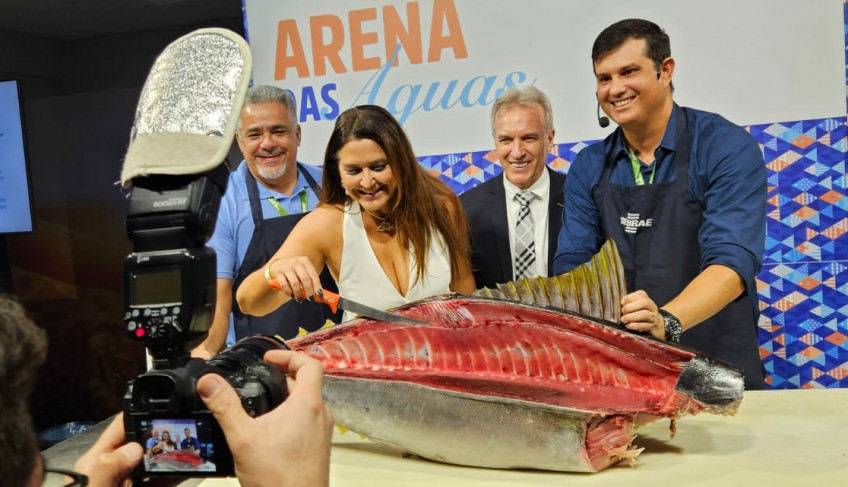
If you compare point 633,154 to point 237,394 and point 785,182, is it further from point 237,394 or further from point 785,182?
point 237,394

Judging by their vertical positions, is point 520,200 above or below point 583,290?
above

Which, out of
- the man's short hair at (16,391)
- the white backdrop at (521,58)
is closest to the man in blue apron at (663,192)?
the white backdrop at (521,58)

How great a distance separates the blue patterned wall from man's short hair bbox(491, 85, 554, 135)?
Result: 63 centimetres

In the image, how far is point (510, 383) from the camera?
→ 5.44 ft

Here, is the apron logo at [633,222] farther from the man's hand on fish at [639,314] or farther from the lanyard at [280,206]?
the lanyard at [280,206]

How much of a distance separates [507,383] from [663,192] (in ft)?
3.16

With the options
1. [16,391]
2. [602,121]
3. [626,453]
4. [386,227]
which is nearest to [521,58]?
[602,121]

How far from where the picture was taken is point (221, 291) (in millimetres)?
2572

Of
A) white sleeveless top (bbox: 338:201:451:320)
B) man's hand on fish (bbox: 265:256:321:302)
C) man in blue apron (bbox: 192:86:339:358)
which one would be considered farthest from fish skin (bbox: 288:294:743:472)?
man in blue apron (bbox: 192:86:339:358)

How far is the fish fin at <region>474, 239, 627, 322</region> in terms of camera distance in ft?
5.92

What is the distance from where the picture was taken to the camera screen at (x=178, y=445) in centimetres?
85

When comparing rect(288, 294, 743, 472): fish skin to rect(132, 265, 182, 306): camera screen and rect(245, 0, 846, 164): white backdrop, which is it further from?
rect(245, 0, 846, 164): white backdrop

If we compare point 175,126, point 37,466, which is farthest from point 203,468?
point 175,126

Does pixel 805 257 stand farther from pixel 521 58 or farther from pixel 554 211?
pixel 521 58
